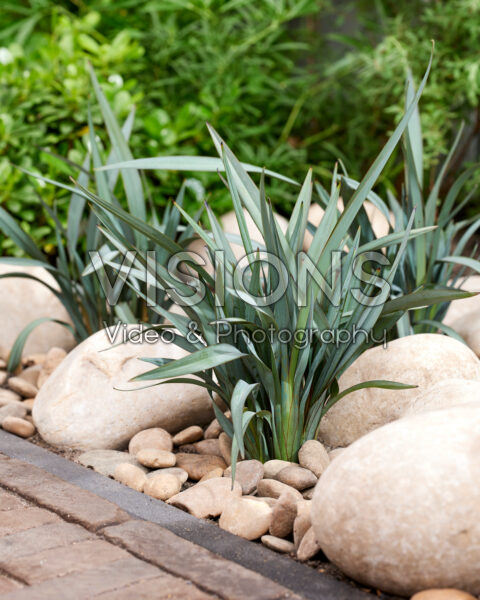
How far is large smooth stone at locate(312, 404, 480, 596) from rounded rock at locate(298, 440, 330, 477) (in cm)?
39

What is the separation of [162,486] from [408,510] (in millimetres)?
720

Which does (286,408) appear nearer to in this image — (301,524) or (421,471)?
(301,524)

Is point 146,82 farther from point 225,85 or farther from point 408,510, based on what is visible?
point 408,510

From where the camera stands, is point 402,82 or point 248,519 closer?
point 248,519

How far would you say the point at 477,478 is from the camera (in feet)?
4.31

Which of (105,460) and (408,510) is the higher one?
(408,510)

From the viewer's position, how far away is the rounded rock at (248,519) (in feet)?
5.19

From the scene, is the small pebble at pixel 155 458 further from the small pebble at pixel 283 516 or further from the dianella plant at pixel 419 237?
the dianella plant at pixel 419 237

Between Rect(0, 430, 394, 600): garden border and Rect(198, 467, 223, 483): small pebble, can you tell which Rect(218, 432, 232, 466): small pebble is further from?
Rect(0, 430, 394, 600): garden border

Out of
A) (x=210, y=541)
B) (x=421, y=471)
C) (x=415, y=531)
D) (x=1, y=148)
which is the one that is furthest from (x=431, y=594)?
(x=1, y=148)

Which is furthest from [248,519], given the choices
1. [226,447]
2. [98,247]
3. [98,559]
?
[98,247]

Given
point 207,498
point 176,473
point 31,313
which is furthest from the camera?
point 31,313

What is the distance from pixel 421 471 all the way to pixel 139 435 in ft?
3.43

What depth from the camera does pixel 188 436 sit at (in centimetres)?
220
